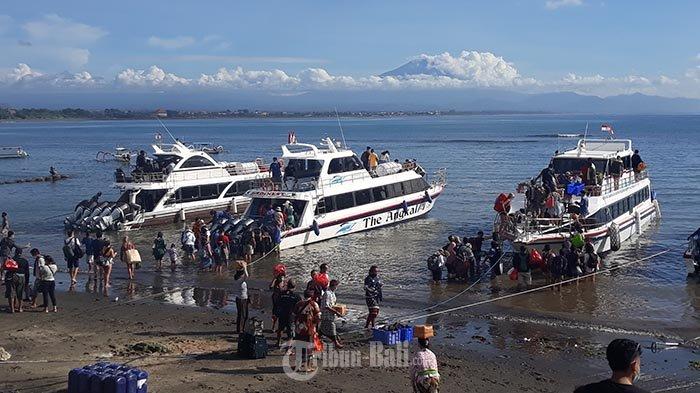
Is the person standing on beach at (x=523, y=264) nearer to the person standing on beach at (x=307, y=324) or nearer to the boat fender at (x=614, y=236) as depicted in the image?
the boat fender at (x=614, y=236)

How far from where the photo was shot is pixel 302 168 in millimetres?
30906

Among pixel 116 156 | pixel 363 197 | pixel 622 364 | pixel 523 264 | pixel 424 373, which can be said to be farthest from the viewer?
pixel 116 156

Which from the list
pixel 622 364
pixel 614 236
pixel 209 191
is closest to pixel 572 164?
pixel 614 236

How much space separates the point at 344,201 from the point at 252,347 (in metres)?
16.6

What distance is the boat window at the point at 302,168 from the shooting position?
3020cm

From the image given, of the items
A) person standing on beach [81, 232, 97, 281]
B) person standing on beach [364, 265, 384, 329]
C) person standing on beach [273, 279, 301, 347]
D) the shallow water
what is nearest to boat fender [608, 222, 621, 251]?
the shallow water

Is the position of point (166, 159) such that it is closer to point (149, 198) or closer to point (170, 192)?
point (170, 192)

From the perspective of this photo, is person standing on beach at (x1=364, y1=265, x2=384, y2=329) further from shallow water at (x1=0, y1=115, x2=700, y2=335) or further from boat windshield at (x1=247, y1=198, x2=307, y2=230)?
boat windshield at (x1=247, y1=198, x2=307, y2=230)

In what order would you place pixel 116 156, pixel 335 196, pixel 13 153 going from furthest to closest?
pixel 13 153 → pixel 116 156 → pixel 335 196

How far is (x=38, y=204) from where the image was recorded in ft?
134

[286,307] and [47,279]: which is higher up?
[286,307]

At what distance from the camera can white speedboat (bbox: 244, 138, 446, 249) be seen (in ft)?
90.7

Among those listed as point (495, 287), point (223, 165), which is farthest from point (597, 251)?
point (223, 165)

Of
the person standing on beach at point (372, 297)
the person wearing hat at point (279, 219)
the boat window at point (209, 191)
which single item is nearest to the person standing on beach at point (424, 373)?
the person standing on beach at point (372, 297)
